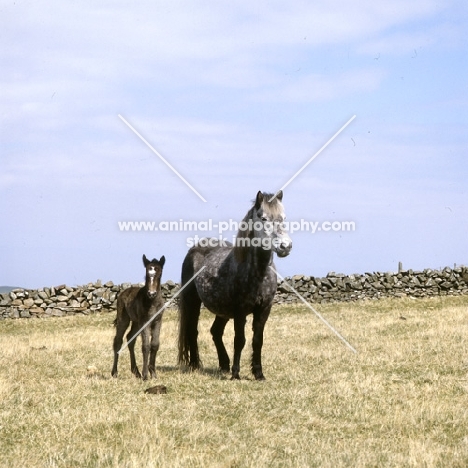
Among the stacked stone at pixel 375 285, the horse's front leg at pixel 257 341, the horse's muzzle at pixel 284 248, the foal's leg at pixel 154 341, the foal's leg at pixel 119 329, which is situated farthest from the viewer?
the stacked stone at pixel 375 285

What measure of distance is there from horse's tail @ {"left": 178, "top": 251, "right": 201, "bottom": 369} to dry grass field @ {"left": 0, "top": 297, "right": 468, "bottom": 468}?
344mm

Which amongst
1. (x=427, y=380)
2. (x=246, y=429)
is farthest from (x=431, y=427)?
(x=427, y=380)

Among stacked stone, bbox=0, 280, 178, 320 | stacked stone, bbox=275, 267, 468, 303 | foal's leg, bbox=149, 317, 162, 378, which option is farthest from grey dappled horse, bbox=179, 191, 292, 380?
stacked stone, bbox=275, 267, 468, 303

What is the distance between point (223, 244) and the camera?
1350cm

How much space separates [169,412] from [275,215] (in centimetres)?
338

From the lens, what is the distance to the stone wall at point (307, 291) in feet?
89.6

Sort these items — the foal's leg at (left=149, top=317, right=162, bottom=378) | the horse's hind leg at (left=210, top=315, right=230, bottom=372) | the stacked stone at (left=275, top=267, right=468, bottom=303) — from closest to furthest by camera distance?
1. the foal's leg at (left=149, top=317, right=162, bottom=378)
2. the horse's hind leg at (left=210, top=315, right=230, bottom=372)
3. the stacked stone at (left=275, top=267, right=468, bottom=303)

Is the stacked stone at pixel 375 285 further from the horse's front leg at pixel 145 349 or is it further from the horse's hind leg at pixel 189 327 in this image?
the horse's front leg at pixel 145 349

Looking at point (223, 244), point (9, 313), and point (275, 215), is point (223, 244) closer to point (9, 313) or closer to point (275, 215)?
point (275, 215)

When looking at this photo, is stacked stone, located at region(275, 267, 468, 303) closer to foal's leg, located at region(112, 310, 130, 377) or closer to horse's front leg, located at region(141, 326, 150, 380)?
foal's leg, located at region(112, 310, 130, 377)

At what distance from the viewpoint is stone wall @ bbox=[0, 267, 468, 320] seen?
27.3 meters

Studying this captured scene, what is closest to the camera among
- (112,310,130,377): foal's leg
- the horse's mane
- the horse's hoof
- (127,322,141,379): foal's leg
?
the horse's hoof

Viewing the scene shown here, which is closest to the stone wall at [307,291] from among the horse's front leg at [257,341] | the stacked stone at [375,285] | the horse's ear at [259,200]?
the stacked stone at [375,285]

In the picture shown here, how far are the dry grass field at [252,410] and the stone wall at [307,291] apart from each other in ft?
37.1
